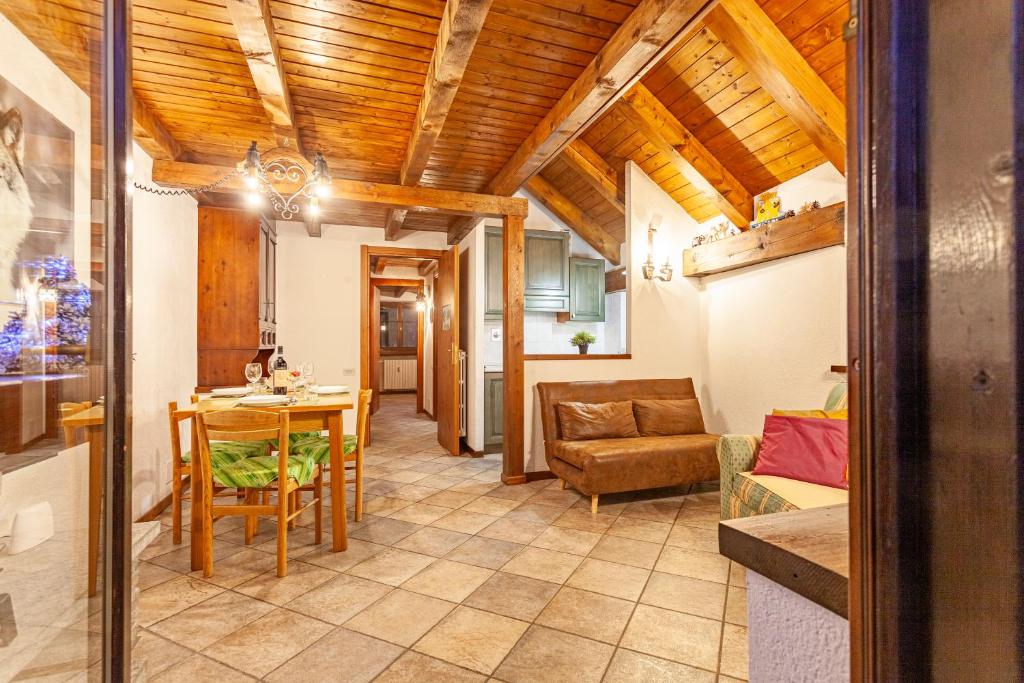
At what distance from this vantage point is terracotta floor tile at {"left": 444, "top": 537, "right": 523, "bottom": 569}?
2.43 meters

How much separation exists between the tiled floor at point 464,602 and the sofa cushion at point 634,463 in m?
0.20

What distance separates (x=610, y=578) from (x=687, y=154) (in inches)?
124

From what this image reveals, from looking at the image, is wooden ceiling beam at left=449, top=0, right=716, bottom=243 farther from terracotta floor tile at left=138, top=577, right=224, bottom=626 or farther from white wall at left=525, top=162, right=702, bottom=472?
terracotta floor tile at left=138, top=577, right=224, bottom=626

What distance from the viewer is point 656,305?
4.34 meters

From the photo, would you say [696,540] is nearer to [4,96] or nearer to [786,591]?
[786,591]

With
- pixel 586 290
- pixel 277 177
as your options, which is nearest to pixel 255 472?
pixel 277 177

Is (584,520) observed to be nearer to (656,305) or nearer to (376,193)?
(656,305)

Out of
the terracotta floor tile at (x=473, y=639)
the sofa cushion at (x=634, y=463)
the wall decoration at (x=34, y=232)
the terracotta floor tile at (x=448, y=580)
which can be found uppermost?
the wall decoration at (x=34, y=232)

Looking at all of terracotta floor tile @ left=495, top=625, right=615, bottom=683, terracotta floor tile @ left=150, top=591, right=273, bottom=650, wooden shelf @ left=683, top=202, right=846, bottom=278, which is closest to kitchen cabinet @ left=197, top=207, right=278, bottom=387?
terracotta floor tile @ left=150, top=591, right=273, bottom=650

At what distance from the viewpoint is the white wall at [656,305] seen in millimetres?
4250

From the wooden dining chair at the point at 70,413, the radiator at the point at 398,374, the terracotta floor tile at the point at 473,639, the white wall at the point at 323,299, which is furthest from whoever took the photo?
the radiator at the point at 398,374

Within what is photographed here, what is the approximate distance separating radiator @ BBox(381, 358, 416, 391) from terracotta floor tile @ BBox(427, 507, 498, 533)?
7.37 m

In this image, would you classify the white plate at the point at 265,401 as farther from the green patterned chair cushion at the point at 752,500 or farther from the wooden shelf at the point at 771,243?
the wooden shelf at the point at 771,243

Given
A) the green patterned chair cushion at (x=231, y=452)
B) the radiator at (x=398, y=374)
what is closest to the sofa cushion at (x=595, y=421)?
the green patterned chair cushion at (x=231, y=452)
